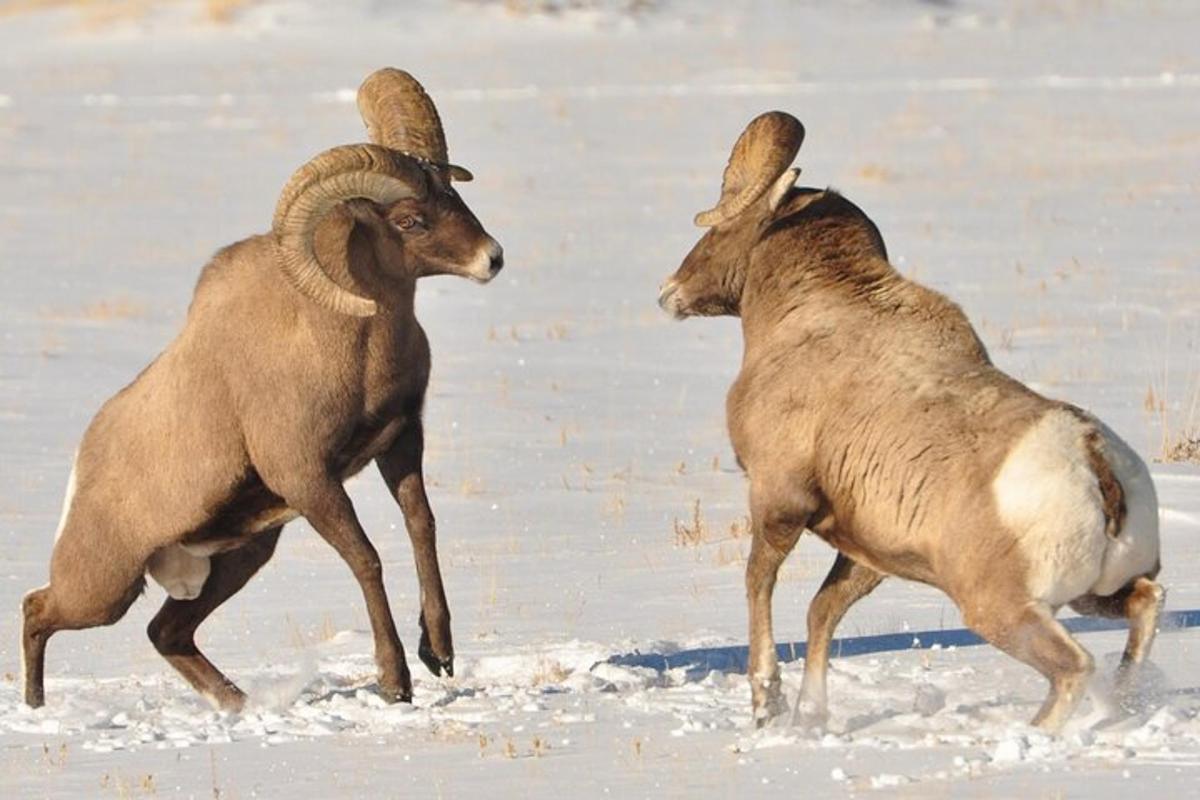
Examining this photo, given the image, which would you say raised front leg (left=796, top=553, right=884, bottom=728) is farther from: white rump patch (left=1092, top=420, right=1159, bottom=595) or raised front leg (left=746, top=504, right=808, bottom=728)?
white rump patch (left=1092, top=420, right=1159, bottom=595)

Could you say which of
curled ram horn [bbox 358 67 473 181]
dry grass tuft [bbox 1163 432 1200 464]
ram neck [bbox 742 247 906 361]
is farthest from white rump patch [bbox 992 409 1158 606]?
dry grass tuft [bbox 1163 432 1200 464]

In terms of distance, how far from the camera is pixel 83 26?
58.9 m

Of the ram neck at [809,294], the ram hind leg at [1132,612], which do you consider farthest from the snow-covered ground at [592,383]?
the ram neck at [809,294]

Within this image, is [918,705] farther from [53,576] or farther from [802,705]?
[53,576]

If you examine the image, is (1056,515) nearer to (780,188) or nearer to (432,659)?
(780,188)

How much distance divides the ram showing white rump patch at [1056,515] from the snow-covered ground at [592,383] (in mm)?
459

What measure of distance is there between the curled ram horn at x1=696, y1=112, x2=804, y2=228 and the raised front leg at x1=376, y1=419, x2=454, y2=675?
1.33 m

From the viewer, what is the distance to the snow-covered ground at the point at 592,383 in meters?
7.59

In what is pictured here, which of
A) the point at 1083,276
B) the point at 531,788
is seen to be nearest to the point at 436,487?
the point at 531,788

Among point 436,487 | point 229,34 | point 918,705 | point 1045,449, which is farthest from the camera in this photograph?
point 229,34

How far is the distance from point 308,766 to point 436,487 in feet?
20.8

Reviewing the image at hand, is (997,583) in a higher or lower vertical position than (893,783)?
higher

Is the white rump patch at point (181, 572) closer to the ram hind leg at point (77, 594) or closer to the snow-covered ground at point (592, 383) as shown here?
the ram hind leg at point (77, 594)

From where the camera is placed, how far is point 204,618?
375 inches
